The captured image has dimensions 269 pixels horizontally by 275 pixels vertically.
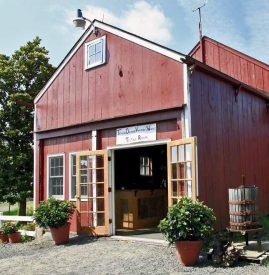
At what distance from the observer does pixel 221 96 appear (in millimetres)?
10977

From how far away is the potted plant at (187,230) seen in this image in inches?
306

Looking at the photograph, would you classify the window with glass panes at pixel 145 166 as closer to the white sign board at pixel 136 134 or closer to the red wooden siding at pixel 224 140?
the white sign board at pixel 136 134

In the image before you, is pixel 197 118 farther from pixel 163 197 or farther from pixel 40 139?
pixel 40 139

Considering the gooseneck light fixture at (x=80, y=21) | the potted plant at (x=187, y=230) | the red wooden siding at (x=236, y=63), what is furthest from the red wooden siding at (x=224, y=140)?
the gooseneck light fixture at (x=80, y=21)

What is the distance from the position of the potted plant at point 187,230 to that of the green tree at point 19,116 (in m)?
10.1

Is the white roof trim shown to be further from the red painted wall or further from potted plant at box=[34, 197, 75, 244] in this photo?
potted plant at box=[34, 197, 75, 244]

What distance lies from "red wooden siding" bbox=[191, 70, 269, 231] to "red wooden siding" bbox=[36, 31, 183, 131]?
0.81 meters

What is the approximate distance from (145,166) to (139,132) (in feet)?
13.1

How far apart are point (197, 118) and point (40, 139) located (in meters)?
5.99

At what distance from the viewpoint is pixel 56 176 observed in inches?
517

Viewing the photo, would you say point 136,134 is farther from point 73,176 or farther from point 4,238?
point 4,238

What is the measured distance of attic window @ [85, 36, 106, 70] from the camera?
11.9m

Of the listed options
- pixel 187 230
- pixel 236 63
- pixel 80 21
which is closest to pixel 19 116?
pixel 80 21

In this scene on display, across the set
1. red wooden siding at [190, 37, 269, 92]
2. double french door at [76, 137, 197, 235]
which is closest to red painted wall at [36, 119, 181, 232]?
double french door at [76, 137, 197, 235]
